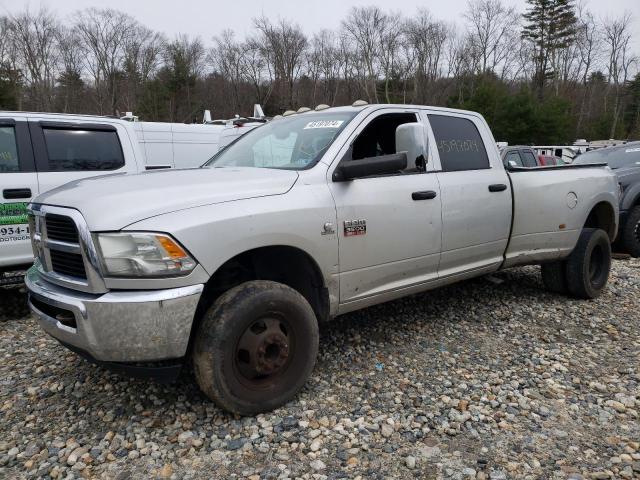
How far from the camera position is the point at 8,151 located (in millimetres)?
4883

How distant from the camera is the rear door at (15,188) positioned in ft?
15.5

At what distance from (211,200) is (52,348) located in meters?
2.34

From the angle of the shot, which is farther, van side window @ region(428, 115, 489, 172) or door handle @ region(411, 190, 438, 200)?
van side window @ region(428, 115, 489, 172)

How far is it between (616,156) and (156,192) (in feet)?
29.1

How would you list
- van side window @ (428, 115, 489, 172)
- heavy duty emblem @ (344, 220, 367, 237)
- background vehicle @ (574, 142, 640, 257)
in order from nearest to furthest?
heavy duty emblem @ (344, 220, 367, 237)
van side window @ (428, 115, 489, 172)
background vehicle @ (574, 142, 640, 257)

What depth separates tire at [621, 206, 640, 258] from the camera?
7.37 m

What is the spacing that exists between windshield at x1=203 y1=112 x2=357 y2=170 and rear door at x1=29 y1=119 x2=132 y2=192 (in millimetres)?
2210

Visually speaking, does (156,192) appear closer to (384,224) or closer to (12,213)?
(384,224)

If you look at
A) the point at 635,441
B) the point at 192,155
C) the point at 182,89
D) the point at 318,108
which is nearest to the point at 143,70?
the point at 182,89

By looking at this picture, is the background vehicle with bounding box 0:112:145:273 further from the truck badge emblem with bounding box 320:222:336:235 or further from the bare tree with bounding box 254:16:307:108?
the bare tree with bounding box 254:16:307:108

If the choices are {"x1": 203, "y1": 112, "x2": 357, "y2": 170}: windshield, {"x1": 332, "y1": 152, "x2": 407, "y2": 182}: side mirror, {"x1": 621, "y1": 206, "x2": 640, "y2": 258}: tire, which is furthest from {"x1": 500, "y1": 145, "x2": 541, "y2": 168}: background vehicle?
{"x1": 332, "y1": 152, "x2": 407, "y2": 182}: side mirror

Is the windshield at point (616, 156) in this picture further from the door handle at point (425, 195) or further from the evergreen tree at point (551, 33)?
the evergreen tree at point (551, 33)

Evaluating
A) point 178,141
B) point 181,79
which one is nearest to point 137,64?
point 181,79

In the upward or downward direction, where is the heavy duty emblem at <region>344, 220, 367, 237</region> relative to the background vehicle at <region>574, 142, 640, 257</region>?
upward
